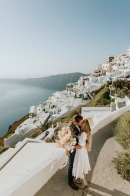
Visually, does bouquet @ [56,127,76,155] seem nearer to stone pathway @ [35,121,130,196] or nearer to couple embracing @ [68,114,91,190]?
couple embracing @ [68,114,91,190]

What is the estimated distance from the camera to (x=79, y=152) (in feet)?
17.3

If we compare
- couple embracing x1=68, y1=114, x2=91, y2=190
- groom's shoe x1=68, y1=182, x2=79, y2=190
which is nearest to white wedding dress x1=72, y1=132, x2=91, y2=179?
couple embracing x1=68, y1=114, x2=91, y2=190

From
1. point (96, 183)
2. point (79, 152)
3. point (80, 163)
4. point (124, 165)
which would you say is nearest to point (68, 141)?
point (79, 152)

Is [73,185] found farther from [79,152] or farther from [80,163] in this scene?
[79,152]

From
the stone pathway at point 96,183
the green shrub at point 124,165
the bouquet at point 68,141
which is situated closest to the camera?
the bouquet at point 68,141

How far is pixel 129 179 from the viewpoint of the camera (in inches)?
234

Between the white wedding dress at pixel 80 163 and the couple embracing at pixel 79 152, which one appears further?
the white wedding dress at pixel 80 163

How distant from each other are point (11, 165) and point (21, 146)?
1.78 metres

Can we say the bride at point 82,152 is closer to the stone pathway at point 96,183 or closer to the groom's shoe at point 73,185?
the groom's shoe at point 73,185

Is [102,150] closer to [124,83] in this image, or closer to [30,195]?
[30,195]

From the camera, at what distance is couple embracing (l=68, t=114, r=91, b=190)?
5.16 meters

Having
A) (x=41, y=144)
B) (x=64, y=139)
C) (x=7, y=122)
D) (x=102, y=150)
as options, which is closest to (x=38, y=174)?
(x=64, y=139)

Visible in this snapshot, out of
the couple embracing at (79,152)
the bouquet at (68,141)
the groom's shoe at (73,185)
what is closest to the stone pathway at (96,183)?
the groom's shoe at (73,185)

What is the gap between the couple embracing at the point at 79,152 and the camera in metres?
5.16
